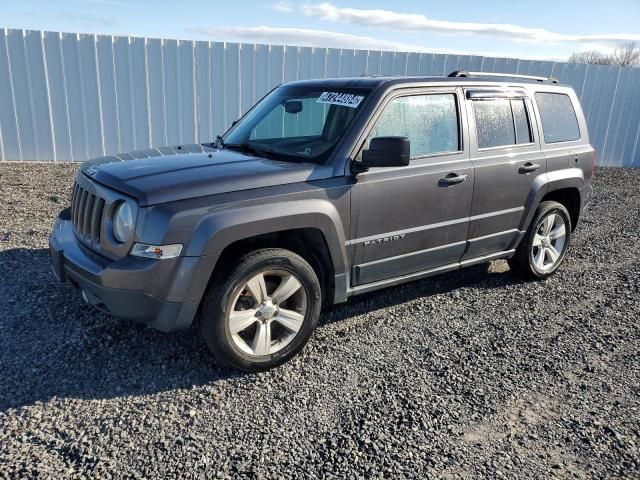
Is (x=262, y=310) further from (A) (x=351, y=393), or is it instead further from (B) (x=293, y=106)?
(B) (x=293, y=106)

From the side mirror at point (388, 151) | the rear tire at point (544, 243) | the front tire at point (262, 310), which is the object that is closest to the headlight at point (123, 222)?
the front tire at point (262, 310)

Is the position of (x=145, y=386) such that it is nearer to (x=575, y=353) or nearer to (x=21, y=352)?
(x=21, y=352)

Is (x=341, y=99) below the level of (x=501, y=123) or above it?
above

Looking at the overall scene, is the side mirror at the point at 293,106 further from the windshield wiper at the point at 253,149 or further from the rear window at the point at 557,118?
the rear window at the point at 557,118

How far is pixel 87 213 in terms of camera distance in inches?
140

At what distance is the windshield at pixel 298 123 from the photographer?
394 cm

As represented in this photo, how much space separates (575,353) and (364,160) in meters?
2.15

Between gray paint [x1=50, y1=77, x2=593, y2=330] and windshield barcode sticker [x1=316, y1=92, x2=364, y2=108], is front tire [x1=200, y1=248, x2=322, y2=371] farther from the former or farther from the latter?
windshield barcode sticker [x1=316, y1=92, x2=364, y2=108]

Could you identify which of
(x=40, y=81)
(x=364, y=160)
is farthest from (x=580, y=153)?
(x=40, y=81)

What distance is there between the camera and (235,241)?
3.31m

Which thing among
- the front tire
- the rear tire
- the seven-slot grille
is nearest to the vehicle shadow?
the front tire

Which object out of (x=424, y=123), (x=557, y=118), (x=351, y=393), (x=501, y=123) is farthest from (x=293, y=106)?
(x=557, y=118)

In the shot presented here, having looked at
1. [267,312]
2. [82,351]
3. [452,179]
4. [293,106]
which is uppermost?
[293,106]

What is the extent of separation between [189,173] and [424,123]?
6.22 ft
